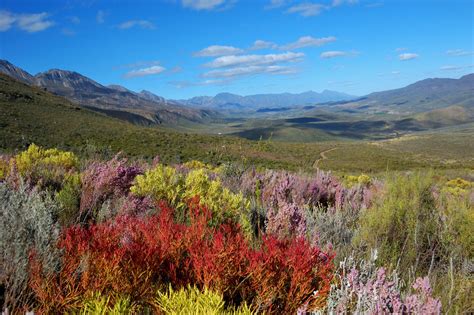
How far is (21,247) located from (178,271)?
102cm

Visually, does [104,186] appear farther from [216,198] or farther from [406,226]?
[406,226]

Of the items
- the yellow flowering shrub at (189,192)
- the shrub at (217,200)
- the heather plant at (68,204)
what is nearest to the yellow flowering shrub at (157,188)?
the yellow flowering shrub at (189,192)

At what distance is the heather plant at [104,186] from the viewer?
4.89m

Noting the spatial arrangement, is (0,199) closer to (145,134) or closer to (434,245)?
(434,245)

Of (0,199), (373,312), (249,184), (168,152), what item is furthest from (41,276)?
(168,152)

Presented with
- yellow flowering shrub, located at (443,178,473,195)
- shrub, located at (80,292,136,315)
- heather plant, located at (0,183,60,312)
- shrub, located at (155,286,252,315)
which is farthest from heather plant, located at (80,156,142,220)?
yellow flowering shrub, located at (443,178,473,195)

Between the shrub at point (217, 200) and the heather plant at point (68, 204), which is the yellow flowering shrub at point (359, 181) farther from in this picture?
the heather plant at point (68, 204)

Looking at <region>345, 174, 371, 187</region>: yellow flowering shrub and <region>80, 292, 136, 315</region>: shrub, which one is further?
<region>345, 174, 371, 187</region>: yellow flowering shrub

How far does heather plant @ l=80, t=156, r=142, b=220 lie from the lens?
4.89 metres

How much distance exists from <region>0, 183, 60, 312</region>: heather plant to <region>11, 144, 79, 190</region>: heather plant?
7.27ft

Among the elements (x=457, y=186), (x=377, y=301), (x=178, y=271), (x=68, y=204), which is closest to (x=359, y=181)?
(x=457, y=186)

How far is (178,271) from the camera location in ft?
8.60

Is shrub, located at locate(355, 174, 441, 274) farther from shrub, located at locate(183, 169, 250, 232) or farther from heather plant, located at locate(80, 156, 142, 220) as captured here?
heather plant, located at locate(80, 156, 142, 220)

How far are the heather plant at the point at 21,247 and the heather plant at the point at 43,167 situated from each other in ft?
7.27
